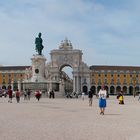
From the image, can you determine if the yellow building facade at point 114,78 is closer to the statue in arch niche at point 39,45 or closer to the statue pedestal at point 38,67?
the statue in arch niche at point 39,45

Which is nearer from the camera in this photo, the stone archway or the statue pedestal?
the statue pedestal

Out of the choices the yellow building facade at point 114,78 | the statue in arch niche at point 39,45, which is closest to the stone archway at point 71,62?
the yellow building facade at point 114,78

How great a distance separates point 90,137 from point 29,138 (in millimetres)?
1572

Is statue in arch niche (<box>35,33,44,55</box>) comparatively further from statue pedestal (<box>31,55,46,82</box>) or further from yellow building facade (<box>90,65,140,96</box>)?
yellow building facade (<box>90,65,140,96</box>)

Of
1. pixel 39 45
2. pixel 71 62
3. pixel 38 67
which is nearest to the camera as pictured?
pixel 38 67

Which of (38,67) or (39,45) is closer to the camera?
(38,67)

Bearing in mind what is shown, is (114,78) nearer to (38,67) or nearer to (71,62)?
(71,62)

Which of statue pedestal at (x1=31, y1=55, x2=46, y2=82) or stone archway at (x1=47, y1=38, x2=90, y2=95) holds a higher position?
stone archway at (x1=47, y1=38, x2=90, y2=95)

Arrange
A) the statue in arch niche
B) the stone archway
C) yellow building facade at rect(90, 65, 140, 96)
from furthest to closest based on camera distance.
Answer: yellow building facade at rect(90, 65, 140, 96)
the stone archway
the statue in arch niche

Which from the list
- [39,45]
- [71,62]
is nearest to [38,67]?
[39,45]

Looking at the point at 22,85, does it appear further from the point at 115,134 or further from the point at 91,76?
the point at 91,76

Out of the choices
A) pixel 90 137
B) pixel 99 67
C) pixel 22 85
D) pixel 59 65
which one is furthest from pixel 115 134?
pixel 99 67

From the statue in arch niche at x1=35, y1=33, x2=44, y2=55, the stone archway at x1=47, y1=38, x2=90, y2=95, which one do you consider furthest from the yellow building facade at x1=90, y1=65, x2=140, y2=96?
the statue in arch niche at x1=35, y1=33, x2=44, y2=55

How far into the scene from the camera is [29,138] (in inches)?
396
